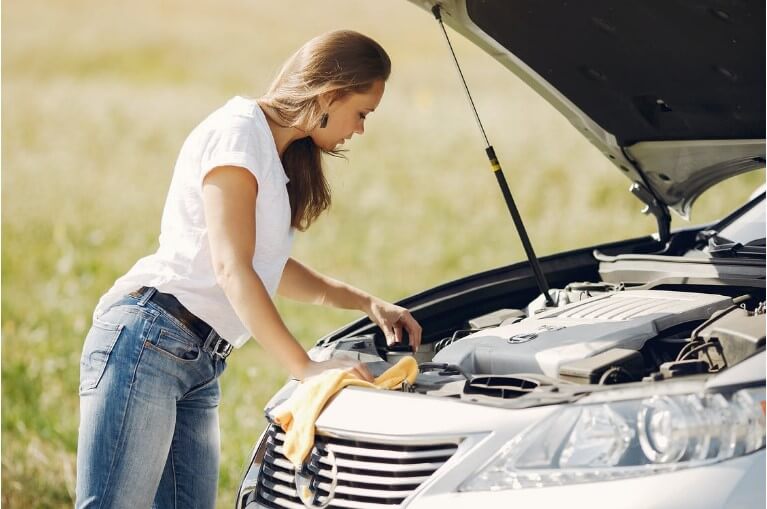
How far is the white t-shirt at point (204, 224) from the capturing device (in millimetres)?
2646

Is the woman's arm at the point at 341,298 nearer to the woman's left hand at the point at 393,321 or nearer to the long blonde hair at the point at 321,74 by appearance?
the woman's left hand at the point at 393,321

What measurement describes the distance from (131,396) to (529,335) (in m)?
1.07

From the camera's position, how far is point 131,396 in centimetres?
264

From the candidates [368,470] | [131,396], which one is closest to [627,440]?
[368,470]

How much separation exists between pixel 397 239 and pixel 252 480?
25.0 feet

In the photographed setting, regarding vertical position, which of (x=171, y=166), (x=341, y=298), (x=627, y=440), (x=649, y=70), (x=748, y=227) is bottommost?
(x=627, y=440)

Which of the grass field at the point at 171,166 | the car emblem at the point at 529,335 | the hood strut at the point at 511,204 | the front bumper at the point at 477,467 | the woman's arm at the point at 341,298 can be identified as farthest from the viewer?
the grass field at the point at 171,166

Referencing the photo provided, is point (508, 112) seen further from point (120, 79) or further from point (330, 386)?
point (330, 386)

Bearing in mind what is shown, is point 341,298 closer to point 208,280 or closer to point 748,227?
point 208,280

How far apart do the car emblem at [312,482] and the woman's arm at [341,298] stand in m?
0.69

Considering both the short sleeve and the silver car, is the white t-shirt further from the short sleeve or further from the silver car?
the silver car

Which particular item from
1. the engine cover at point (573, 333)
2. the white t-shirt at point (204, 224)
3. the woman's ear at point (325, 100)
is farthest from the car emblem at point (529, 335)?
the woman's ear at point (325, 100)

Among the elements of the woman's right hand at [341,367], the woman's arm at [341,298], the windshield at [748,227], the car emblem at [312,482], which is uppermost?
the windshield at [748,227]

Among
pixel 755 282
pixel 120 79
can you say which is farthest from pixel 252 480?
pixel 120 79
